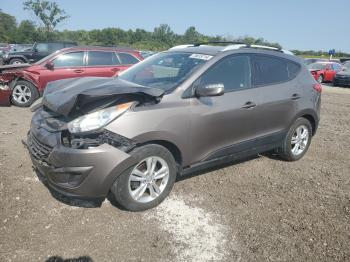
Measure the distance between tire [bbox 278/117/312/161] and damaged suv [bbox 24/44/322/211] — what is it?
2cm

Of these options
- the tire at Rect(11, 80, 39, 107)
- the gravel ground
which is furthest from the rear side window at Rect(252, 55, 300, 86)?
the tire at Rect(11, 80, 39, 107)

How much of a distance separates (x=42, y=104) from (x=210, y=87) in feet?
6.49

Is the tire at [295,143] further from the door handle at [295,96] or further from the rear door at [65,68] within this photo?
→ the rear door at [65,68]

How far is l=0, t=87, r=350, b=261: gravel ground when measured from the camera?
320 centimetres

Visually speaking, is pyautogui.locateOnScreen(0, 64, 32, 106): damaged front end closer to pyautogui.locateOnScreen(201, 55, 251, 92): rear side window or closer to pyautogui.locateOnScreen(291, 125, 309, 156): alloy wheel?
pyautogui.locateOnScreen(201, 55, 251, 92): rear side window

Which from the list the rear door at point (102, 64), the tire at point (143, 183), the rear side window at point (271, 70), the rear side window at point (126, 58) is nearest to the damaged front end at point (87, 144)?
the tire at point (143, 183)

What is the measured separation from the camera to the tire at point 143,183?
3574mm

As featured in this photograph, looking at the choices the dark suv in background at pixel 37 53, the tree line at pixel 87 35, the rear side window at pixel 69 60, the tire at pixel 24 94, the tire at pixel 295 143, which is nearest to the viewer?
the tire at pixel 295 143

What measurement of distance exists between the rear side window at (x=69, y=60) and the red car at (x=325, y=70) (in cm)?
1691

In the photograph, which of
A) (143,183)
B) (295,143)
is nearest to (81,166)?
(143,183)

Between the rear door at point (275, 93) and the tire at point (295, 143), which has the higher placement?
the rear door at point (275, 93)

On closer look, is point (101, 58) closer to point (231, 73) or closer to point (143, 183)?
point (231, 73)

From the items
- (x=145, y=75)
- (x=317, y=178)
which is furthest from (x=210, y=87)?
(x=317, y=178)

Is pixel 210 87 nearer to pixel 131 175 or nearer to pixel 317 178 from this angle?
pixel 131 175
